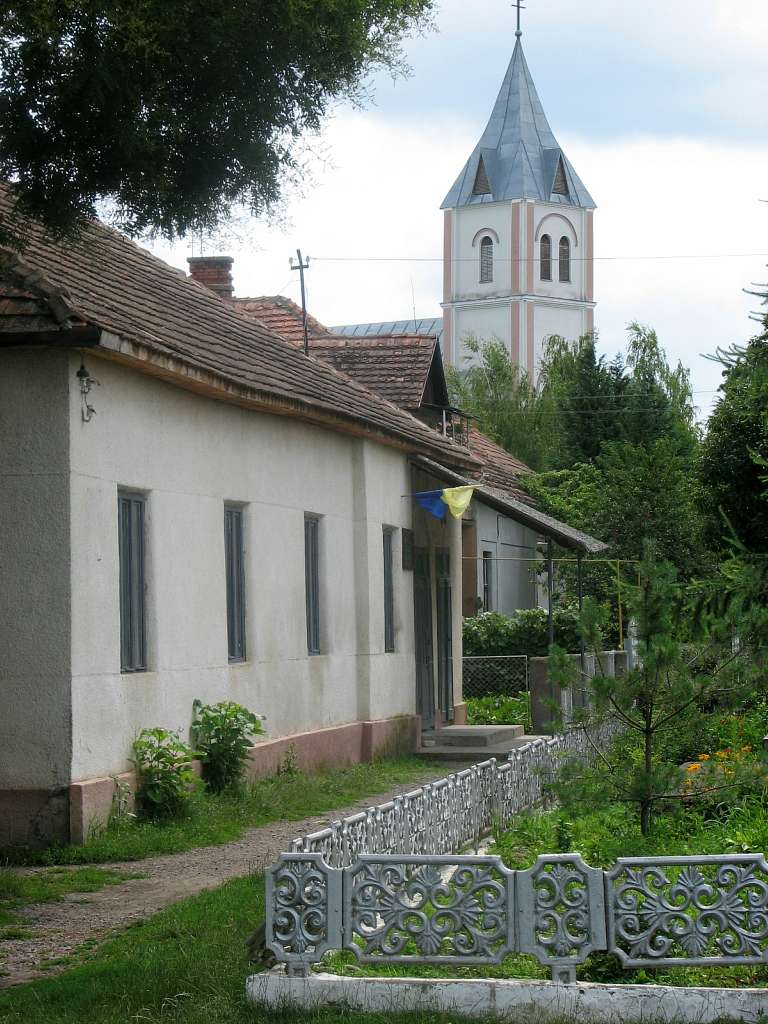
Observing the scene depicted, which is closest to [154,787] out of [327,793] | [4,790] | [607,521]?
[4,790]

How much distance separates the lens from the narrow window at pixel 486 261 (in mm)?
91438

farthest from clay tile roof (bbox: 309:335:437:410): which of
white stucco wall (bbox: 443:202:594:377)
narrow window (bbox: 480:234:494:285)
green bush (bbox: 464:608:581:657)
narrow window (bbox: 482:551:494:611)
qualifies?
narrow window (bbox: 480:234:494:285)

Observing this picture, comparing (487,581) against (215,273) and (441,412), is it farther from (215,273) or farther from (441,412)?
(215,273)

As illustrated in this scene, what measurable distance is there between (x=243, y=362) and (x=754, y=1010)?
10.2m

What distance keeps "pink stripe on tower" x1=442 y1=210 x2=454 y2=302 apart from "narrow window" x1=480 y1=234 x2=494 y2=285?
197cm

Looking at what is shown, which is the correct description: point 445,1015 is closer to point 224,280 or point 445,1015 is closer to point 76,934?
point 76,934

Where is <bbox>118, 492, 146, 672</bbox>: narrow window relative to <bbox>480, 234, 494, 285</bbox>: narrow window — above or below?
below

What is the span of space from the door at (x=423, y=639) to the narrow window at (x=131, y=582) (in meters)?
8.14

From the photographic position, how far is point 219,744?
44.2 feet

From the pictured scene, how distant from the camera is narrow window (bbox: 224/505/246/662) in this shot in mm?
14805

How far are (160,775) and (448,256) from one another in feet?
275

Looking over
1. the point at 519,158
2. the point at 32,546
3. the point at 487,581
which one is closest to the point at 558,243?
the point at 519,158

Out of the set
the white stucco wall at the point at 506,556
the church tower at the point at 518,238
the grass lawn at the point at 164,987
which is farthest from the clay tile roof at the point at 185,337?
the church tower at the point at 518,238

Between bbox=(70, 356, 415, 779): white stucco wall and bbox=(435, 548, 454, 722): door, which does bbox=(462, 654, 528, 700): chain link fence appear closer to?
bbox=(435, 548, 454, 722): door
